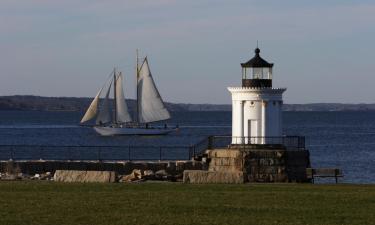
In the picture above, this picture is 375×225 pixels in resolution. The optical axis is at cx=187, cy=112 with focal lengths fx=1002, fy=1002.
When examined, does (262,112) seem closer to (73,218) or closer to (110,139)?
(73,218)

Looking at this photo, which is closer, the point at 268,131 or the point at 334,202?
the point at 334,202

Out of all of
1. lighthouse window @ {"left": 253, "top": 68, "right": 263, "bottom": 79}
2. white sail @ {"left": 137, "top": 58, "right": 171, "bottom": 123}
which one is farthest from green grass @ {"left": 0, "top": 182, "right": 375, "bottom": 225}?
white sail @ {"left": 137, "top": 58, "right": 171, "bottom": 123}

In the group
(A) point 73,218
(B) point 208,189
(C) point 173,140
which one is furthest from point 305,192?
(C) point 173,140

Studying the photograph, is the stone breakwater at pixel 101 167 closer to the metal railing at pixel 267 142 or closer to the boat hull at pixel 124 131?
the metal railing at pixel 267 142

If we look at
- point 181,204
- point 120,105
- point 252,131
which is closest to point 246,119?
point 252,131

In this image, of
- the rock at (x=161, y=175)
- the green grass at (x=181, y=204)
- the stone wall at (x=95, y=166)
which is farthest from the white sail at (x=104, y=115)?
the green grass at (x=181, y=204)

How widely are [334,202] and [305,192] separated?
2997 millimetres

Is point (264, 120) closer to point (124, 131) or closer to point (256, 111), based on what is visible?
point (256, 111)

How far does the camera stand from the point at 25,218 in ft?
60.4

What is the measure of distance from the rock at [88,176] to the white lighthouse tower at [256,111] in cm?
827

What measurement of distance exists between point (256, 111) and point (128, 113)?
79.0m

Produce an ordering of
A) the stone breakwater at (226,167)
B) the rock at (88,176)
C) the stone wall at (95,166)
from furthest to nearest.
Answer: the stone wall at (95,166) → the stone breakwater at (226,167) → the rock at (88,176)

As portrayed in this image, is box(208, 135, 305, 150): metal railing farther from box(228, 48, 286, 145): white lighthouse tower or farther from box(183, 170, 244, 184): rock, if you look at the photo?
box(183, 170, 244, 184): rock

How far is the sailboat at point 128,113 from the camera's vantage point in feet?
347
